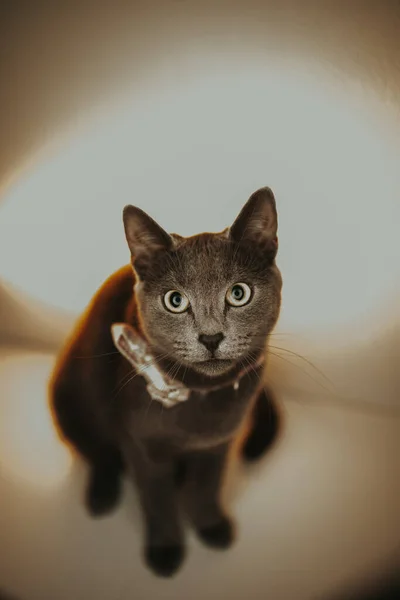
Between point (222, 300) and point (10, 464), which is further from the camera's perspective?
point (10, 464)

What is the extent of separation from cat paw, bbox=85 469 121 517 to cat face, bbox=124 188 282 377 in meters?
0.26

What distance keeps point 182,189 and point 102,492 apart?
0.55 metres

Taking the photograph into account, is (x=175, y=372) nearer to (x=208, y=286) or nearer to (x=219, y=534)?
(x=208, y=286)

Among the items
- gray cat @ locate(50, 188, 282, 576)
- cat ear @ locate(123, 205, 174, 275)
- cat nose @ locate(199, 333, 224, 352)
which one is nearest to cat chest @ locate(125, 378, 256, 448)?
gray cat @ locate(50, 188, 282, 576)

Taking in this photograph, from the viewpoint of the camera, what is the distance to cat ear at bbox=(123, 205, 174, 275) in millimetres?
778

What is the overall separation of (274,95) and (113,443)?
0.67m

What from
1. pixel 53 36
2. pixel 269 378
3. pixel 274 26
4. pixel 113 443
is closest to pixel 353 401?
pixel 269 378

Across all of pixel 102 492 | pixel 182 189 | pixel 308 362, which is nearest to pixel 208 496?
pixel 102 492

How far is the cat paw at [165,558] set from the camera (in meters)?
0.89

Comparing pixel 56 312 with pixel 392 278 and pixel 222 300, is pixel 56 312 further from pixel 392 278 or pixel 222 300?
pixel 392 278

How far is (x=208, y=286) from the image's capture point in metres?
0.78

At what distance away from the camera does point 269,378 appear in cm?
87

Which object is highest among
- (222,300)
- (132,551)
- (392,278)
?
(392,278)

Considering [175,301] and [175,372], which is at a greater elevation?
[175,301]
